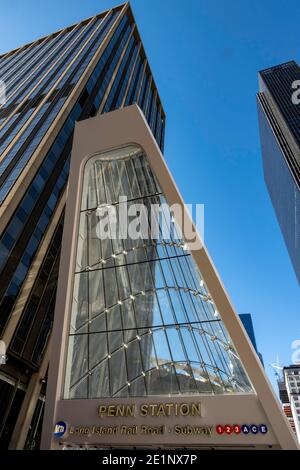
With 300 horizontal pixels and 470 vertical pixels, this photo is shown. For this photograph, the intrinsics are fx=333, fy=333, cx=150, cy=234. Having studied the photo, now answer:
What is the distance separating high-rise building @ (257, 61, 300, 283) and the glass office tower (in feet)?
193

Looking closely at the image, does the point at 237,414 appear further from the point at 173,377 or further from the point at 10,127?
the point at 10,127

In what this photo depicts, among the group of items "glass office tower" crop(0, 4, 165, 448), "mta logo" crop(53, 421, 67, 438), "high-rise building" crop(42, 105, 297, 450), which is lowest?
"mta logo" crop(53, 421, 67, 438)

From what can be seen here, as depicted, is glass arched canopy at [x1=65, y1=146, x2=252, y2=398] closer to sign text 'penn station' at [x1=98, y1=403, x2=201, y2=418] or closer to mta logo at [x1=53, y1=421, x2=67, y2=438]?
mta logo at [x1=53, y1=421, x2=67, y2=438]

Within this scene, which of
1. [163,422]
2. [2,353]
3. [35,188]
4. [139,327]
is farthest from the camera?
[35,188]

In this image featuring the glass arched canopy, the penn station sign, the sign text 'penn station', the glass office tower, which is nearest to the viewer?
the penn station sign

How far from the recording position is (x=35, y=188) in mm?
46156

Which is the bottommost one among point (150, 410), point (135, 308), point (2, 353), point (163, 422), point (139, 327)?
point (163, 422)

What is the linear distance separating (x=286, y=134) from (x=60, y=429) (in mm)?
122546

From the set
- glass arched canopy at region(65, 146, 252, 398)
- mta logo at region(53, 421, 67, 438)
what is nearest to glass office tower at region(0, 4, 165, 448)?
glass arched canopy at region(65, 146, 252, 398)

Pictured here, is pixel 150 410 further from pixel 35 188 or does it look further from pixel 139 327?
pixel 35 188

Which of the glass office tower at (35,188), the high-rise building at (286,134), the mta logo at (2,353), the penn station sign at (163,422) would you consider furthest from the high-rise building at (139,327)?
the high-rise building at (286,134)

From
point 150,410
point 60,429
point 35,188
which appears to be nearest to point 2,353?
point 35,188

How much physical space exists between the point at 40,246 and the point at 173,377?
103 ft

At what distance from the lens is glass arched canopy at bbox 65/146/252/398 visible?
60.7ft
